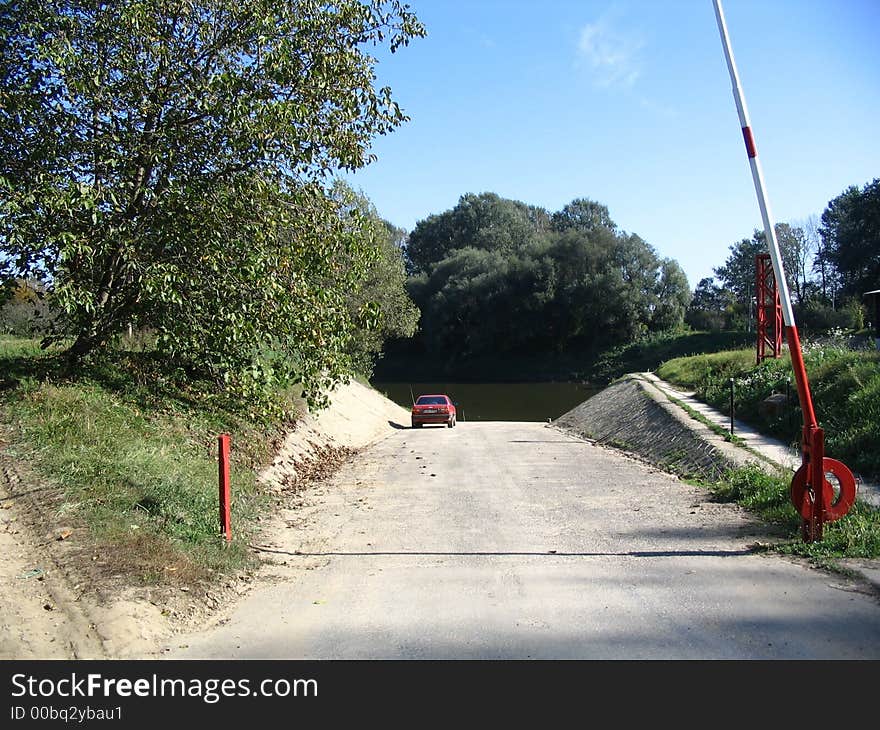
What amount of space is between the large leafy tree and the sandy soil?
389 centimetres

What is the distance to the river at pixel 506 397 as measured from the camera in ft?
168

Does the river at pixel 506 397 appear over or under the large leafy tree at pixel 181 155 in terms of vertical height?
under

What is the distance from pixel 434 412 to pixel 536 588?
29.4m

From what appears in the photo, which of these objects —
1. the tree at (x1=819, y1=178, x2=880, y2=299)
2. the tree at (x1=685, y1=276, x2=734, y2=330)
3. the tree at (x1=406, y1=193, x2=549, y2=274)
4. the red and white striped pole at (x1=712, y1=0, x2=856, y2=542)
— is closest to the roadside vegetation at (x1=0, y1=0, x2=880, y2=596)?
the red and white striped pole at (x1=712, y1=0, x2=856, y2=542)

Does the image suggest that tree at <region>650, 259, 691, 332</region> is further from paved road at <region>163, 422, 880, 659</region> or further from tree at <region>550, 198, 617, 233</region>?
paved road at <region>163, 422, 880, 659</region>

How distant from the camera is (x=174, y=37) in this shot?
44.2 feet

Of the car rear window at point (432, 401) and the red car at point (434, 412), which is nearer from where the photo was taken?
the red car at point (434, 412)

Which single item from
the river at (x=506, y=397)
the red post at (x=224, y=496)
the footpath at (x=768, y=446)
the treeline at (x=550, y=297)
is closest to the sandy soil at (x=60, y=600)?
the red post at (x=224, y=496)

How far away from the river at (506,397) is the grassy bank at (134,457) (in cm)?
3568

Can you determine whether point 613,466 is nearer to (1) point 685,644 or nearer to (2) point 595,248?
(1) point 685,644

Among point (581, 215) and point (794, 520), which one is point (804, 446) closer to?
point (794, 520)

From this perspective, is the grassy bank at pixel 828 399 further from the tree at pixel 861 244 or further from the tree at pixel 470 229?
the tree at pixel 470 229

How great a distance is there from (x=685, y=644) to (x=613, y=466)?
12906 mm

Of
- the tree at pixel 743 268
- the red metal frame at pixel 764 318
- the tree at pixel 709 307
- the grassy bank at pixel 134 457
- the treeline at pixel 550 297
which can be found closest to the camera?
the grassy bank at pixel 134 457
